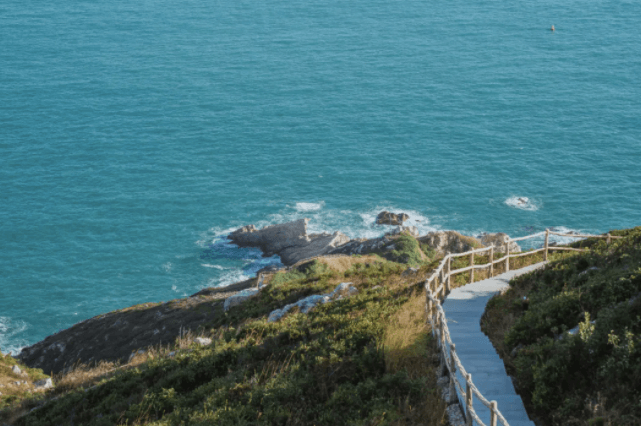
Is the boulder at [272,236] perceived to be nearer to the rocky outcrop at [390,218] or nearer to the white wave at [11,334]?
the rocky outcrop at [390,218]

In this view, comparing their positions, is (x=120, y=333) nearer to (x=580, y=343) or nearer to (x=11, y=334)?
(x=11, y=334)

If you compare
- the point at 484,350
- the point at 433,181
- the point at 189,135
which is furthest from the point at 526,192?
the point at 484,350

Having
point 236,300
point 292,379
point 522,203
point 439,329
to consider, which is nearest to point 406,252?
point 236,300

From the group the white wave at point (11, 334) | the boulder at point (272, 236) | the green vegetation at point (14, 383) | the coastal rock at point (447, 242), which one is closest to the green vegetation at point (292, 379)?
the green vegetation at point (14, 383)

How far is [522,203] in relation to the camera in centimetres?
7506

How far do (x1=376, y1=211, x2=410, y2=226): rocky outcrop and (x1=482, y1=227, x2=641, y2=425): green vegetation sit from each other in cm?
5388

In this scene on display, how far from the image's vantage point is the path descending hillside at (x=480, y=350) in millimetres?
11979

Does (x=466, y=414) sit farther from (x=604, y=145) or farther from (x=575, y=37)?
(x=575, y=37)

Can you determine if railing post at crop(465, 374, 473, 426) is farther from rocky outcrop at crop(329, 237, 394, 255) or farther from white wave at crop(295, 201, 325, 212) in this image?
white wave at crop(295, 201, 325, 212)

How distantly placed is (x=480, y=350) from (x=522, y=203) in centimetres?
6410

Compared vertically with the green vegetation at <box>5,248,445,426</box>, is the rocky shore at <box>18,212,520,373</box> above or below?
below

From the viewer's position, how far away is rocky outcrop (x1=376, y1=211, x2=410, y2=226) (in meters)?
71.9

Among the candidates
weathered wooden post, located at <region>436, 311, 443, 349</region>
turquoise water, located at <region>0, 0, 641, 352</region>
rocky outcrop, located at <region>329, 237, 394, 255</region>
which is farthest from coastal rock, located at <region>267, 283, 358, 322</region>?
turquoise water, located at <region>0, 0, 641, 352</region>

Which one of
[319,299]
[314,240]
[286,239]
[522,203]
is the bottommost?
[286,239]
